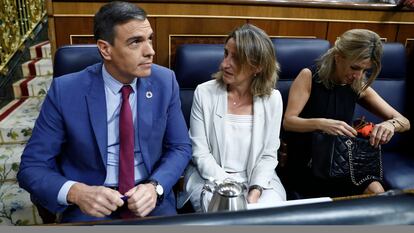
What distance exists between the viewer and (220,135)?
5.30ft

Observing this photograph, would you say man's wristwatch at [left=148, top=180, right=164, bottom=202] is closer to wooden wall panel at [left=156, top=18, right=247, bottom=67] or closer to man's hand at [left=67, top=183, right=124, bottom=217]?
man's hand at [left=67, top=183, right=124, bottom=217]

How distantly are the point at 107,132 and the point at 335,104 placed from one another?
45.9 inches

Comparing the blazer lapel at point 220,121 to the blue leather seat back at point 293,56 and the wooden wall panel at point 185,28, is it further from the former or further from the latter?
the wooden wall panel at point 185,28

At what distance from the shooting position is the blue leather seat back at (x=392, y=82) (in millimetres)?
2195

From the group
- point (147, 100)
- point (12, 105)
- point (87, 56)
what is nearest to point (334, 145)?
point (147, 100)

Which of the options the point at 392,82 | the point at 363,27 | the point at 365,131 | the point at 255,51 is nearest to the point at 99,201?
the point at 255,51

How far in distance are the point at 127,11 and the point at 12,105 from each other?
2145 millimetres

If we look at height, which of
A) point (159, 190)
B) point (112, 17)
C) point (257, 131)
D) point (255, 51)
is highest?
point (112, 17)

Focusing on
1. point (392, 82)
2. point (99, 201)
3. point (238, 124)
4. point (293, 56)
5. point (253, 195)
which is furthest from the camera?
point (392, 82)

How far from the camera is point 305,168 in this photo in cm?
187

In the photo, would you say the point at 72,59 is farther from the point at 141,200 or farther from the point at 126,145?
the point at 141,200

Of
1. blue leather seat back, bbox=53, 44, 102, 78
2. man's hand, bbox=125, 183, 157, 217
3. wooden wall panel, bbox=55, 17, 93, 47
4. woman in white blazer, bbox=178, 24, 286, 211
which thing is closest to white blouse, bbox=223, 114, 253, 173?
woman in white blazer, bbox=178, 24, 286, 211

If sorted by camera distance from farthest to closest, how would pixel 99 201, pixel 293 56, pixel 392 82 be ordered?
pixel 392 82, pixel 293 56, pixel 99 201

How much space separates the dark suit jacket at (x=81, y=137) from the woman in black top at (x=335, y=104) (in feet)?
2.37
